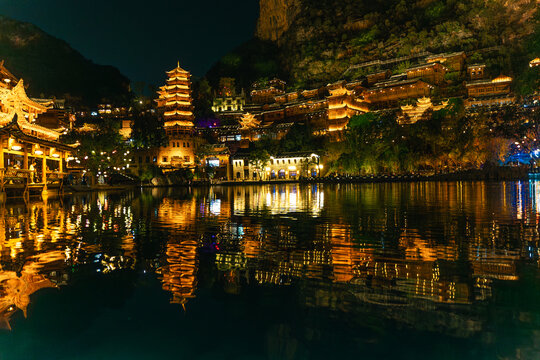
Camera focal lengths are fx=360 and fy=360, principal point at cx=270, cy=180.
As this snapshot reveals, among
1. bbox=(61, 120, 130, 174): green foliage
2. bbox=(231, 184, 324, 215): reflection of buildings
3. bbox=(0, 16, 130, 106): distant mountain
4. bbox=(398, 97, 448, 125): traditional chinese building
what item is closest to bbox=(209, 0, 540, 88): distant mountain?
bbox=(398, 97, 448, 125): traditional chinese building

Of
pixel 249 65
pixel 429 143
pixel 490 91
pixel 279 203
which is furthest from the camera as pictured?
pixel 249 65

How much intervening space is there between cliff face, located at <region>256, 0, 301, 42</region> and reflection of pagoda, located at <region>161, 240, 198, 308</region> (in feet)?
369

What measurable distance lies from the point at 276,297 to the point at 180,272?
6.14 feet

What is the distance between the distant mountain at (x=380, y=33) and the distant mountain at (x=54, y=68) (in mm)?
42740

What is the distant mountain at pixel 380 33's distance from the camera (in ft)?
224

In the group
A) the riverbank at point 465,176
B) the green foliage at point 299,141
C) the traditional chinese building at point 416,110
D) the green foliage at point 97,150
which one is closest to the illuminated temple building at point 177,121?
the green foliage at point 299,141

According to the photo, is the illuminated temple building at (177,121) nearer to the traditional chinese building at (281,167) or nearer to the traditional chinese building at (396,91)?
the traditional chinese building at (281,167)

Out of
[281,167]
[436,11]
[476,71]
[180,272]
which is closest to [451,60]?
[476,71]

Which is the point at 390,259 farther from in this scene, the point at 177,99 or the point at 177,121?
the point at 177,99

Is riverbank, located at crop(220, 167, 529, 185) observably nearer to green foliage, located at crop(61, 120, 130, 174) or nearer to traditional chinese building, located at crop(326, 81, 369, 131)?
traditional chinese building, located at crop(326, 81, 369, 131)

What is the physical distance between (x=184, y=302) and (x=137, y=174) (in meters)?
70.8

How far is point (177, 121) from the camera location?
7325 centimetres

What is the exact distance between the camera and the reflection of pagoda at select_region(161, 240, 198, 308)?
451 cm

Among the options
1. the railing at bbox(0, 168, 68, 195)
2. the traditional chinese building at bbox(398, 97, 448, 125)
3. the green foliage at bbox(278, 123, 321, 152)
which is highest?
the traditional chinese building at bbox(398, 97, 448, 125)
